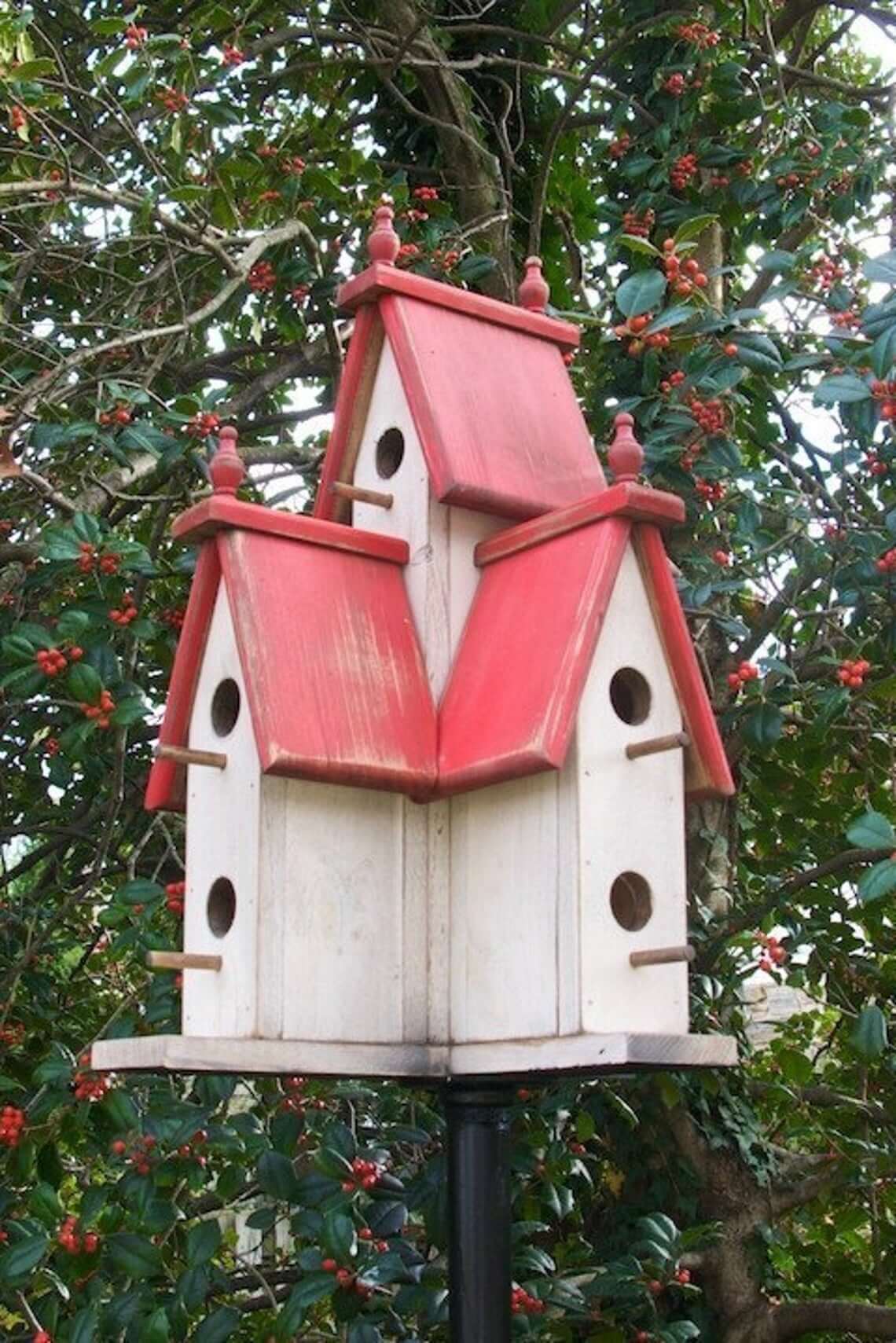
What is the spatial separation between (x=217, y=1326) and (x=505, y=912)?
1.08m

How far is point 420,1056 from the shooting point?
265 cm

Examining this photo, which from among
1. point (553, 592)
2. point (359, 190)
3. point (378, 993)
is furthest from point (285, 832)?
point (359, 190)

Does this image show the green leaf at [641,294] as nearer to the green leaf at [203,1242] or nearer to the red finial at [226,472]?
the red finial at [226,472]

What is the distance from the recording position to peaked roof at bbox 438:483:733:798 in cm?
257

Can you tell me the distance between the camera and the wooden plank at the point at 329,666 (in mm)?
2611

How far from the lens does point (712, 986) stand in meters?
3.80

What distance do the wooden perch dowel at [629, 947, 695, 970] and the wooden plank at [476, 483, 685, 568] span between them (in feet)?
1.94

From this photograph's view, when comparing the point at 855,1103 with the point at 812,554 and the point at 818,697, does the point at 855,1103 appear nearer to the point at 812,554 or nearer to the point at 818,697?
the point at 818,697

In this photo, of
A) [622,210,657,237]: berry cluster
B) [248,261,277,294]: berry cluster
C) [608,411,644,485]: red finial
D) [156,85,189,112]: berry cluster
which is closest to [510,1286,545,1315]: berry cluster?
[608,411,644,485]: red finial

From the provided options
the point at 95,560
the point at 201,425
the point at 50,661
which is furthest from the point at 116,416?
the point at 50,661

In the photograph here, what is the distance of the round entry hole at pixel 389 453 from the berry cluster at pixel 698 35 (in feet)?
6.30

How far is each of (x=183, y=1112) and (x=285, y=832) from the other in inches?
34.6

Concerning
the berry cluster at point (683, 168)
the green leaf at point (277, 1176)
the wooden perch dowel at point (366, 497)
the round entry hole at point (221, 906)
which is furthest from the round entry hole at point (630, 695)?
the berry cluster at point (683, 168)

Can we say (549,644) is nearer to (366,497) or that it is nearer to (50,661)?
(366,497)
